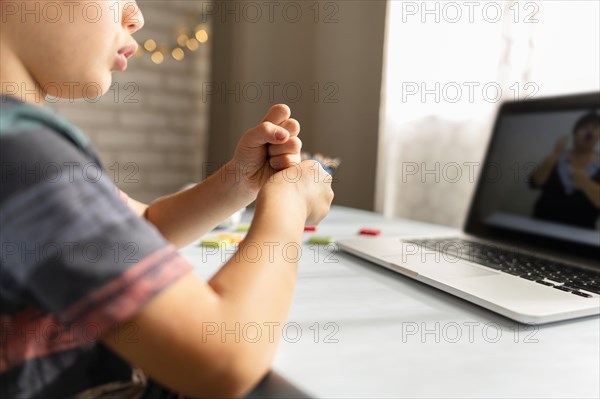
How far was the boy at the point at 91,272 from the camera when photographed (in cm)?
31

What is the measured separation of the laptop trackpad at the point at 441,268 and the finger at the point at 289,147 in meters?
0.20

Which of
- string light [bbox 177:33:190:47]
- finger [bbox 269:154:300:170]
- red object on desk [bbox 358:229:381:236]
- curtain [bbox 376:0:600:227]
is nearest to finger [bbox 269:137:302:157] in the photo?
finger [bbox 269:154:300:170]

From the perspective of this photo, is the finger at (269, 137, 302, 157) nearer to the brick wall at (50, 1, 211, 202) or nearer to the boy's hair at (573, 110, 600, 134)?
the boy's hair at (573, 110, 600, 134)

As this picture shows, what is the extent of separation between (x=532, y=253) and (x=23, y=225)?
2.33ft

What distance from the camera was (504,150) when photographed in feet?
3.16

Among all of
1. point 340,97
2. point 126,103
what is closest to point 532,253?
point 340,97

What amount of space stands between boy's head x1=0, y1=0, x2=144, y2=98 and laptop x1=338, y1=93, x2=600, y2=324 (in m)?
0.41

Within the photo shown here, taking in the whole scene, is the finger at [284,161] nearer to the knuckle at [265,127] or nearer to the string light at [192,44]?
the knuckle at [265,127]

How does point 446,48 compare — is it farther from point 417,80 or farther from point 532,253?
point 532,253

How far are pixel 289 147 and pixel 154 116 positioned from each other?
5.73 ft

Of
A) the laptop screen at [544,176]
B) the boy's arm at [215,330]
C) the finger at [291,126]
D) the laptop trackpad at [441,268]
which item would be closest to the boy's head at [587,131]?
the laptop screen at [544,176]

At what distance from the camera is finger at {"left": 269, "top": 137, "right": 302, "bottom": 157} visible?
1.81ft

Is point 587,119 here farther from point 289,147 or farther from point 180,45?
point 180,45

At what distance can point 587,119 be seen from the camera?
806 millimetres
